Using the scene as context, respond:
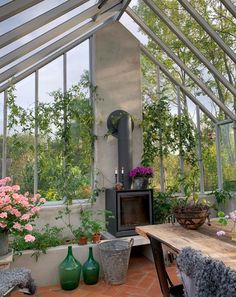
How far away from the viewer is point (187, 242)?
Answer: 1762 mm

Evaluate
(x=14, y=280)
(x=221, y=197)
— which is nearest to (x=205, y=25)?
(x=221, y=197)

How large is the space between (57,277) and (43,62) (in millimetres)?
3449

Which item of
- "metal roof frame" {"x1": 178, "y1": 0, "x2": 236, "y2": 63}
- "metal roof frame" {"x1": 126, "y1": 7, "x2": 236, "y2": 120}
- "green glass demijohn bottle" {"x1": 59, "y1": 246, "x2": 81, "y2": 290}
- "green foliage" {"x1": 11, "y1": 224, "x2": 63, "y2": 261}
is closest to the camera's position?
"green glass demijohn bottle" {"x1": 59, "y1": 246, "x2": 81, "y2": 290}

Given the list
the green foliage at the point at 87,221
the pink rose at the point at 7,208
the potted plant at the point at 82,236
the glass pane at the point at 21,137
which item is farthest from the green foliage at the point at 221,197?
the pink rose at the point at 7,208

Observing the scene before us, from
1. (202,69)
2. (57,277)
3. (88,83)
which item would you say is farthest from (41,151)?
(202,69)

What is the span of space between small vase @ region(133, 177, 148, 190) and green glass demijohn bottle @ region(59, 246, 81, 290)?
1.58m

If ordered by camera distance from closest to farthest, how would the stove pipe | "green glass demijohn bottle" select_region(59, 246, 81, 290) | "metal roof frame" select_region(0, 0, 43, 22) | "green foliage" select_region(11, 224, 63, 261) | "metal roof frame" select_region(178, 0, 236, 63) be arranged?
"metal roof frame" select_region(0, 0, 43, 22) < "green glass demijohn bottle" select_region(59, 246, 81, 290) < "green foliage" select_region(11, 224, 63, 261) < "metal roof frame" select_region(178, 0, 236, 63) < the stove pipe

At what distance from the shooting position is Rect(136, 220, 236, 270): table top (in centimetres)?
153

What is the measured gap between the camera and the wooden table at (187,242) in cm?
157

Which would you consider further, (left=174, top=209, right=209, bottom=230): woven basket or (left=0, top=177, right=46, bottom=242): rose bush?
(left=0, top=177, right=46, bottom=242): rose bush

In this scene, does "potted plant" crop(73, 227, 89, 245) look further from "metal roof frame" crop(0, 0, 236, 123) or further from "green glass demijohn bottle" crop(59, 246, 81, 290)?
"metal roof frame" crop(0, 0, 236, 123)

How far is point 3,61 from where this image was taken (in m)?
3.52

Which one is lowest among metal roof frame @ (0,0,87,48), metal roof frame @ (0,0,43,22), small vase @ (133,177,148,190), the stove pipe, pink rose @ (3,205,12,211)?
pink rose @ (3,205,12,211)

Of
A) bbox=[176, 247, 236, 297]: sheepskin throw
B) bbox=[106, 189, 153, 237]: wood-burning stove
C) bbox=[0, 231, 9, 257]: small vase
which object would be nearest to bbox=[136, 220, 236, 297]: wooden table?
bbox=[176, 247, 236, 297]: sheepskin throw
